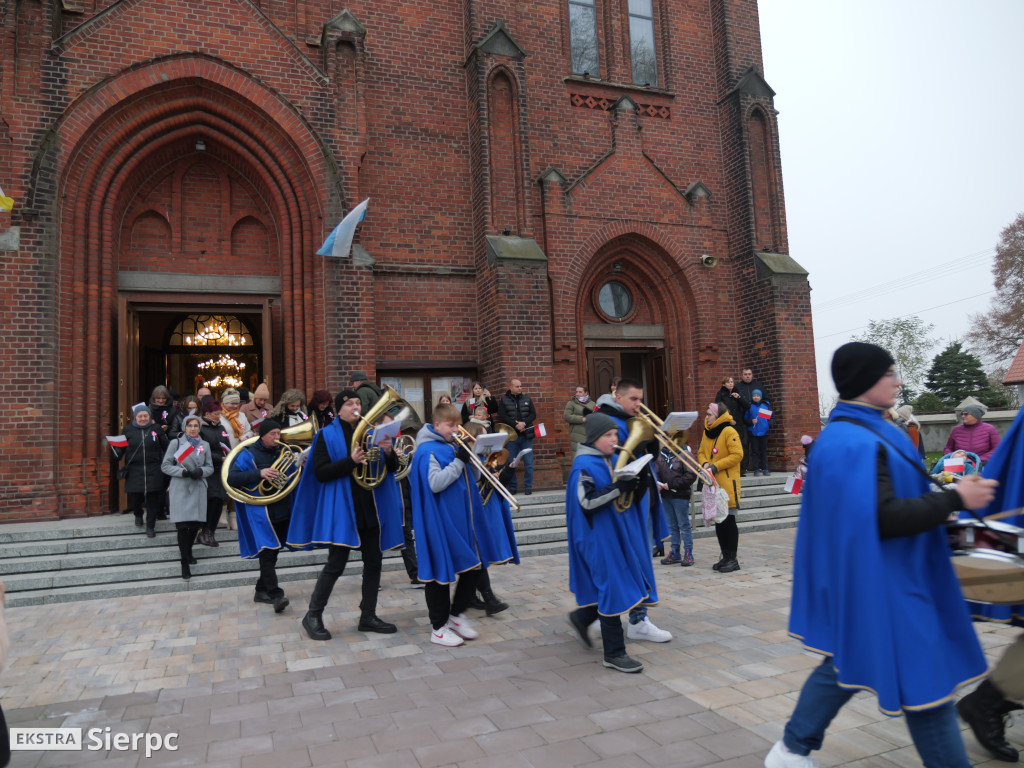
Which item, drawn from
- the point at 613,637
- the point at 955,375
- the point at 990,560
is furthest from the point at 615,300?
the point at 955,375

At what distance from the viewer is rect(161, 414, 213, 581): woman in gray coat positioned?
24.0ft

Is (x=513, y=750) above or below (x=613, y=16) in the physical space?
below

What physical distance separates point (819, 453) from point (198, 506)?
22.0 feet

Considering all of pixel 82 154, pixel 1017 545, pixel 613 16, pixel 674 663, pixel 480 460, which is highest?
pixel 613 16

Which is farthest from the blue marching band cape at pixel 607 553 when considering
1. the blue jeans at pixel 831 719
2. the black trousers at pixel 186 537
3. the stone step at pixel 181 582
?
the black trousers at pixel 186 537

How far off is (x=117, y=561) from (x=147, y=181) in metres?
6.89

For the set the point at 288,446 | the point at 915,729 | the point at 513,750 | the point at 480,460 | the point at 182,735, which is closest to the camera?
the point at 915,729

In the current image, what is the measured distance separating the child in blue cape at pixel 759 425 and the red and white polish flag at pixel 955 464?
6339 millimetres

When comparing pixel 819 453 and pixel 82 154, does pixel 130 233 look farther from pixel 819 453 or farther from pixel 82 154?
pixel 819 453

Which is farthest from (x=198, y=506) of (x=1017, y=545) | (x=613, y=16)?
(x=613, y=16)

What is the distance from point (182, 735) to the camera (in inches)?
147

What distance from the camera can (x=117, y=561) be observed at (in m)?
7.93

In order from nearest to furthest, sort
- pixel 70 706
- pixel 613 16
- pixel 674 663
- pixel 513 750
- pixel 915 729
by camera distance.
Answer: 1. pixel 915 729
2. pixel 513 750
3. pixel 70 706
4. pixel 674 663
5. pixel 613 16

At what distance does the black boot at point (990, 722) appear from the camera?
3176 millimetres
